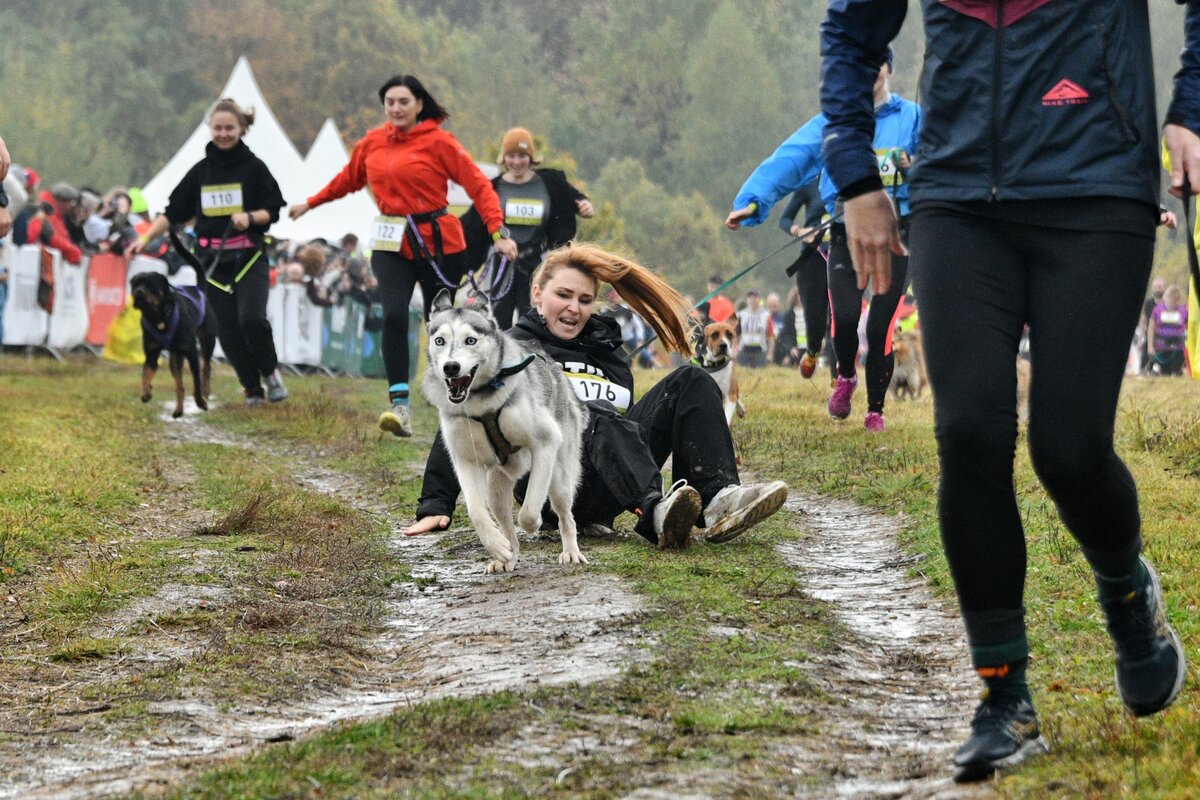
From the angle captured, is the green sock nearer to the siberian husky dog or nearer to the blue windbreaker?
the siberian husky dog

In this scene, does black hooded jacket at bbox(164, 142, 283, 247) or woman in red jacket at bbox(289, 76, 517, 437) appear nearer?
woman in red jacket at bbox(289, 76, 517, 437)

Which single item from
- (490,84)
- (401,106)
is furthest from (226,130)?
(490,84)

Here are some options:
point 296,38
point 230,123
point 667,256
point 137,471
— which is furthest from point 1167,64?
point 137,471

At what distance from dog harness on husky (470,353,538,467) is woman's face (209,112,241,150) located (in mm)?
7370

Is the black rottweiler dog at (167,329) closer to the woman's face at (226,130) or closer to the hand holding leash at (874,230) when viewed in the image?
the woman's face at (226,130)

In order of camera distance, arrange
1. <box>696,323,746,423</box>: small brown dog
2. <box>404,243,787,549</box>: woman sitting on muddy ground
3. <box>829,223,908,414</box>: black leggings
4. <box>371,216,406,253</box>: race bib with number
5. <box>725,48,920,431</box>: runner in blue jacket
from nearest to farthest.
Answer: <box>404,243,787,549</box>: woman sitting on muddy ground < <box>725,48,920,431</box>: runner in blue jacket < <box>829,223,908,414</box>: black leggings < <box>371,216,406,253</box>: race bib with number < <box>696,323,746,423</box>: small brown dog

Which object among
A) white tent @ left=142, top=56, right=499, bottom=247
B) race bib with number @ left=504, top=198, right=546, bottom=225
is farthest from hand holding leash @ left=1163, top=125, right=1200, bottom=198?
white tent @ left=142, top=56, right=499, bottom=247

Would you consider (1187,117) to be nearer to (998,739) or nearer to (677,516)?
(998,739)

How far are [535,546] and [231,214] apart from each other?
7053 millimetres

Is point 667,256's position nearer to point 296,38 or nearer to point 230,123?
point 296,38

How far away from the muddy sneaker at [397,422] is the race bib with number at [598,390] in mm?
3671

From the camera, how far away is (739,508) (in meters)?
6.47

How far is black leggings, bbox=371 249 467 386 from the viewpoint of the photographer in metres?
11.0

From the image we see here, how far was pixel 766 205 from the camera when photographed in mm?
9258
